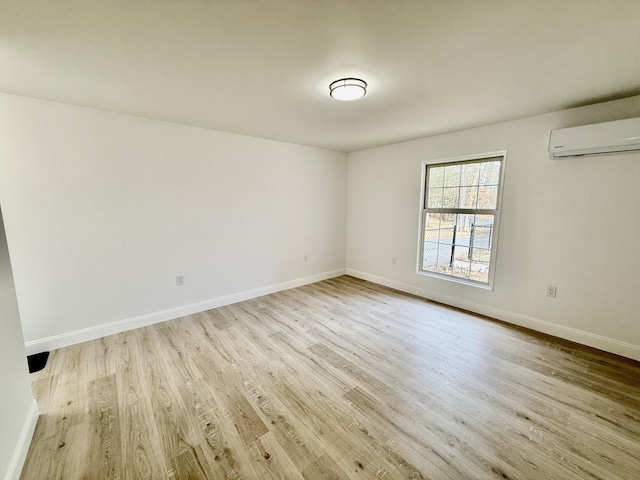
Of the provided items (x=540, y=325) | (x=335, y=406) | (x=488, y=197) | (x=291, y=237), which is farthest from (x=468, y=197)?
(x=335, y=406)

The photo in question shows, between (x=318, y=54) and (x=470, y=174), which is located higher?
(x=318, y=54)

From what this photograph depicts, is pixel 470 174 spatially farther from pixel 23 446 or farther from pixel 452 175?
pixel 23 446

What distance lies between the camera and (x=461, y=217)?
330cm

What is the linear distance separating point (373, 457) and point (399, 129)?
312 cm

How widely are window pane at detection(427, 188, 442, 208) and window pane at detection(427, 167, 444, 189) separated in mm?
69

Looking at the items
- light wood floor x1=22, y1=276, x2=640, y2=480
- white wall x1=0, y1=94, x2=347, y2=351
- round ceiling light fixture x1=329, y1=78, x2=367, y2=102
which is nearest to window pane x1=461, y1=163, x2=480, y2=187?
light wood floor x1=22, y1=276, x2=640, y2=480

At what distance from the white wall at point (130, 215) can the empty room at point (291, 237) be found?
0.07ft

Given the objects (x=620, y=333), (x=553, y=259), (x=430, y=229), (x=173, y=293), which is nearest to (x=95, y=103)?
(x=173, y=293)

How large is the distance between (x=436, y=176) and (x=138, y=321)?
4109 mm

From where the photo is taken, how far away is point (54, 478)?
1245 millimetres

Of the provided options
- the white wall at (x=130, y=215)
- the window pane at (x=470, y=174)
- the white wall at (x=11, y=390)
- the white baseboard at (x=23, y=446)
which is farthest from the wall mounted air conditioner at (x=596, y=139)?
the white baseboard at (x=23, y=446)

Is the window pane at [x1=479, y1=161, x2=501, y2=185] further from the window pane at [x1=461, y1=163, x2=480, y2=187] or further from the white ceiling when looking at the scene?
the white ceiling

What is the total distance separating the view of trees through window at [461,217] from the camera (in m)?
3.03

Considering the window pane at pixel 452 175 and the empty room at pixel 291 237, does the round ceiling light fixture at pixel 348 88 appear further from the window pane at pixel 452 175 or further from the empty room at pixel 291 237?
the window pane at pixel 452 175
